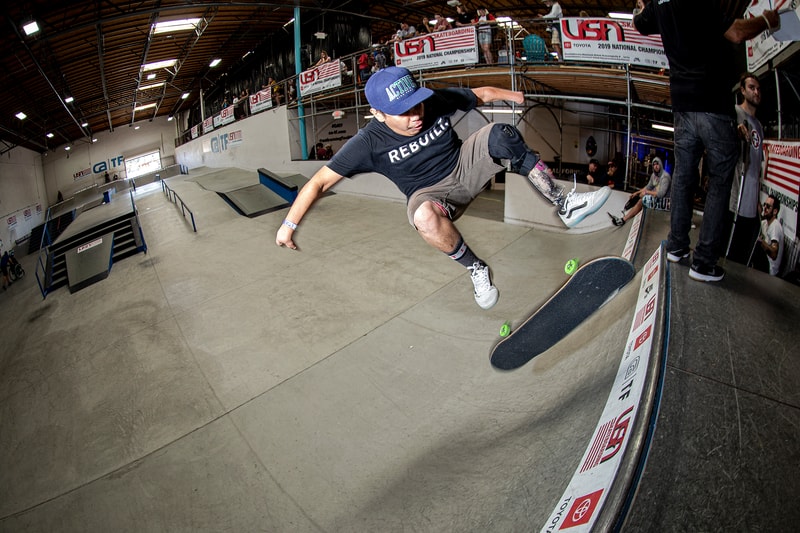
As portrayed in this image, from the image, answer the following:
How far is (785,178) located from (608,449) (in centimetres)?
268

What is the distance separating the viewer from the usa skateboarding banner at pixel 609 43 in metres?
5.58

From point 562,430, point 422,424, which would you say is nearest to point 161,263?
point 422,424

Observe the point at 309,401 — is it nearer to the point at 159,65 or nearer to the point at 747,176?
the point at 747,176

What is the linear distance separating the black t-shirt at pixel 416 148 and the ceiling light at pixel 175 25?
19168 mm

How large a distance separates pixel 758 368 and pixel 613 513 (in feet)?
4.00

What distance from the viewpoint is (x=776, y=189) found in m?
2.71

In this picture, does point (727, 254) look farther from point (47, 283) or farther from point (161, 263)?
point (47, 283)

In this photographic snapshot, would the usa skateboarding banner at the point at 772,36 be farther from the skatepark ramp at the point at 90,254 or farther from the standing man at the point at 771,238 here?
the skatepark ramp at the point at 90,254

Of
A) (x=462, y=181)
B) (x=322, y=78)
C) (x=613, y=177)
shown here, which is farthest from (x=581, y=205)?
(x=322, y=78)

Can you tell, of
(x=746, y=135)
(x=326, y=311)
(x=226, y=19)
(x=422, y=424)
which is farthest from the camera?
(x=226, y=19)

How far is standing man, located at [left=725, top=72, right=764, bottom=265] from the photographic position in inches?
114

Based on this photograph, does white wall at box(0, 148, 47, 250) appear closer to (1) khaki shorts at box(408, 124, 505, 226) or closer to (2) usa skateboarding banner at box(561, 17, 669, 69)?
(1) khaki shorts at box(408, 124, 505, 226)

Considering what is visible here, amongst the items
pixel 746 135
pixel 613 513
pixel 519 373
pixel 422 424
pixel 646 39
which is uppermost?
pixel 646 39

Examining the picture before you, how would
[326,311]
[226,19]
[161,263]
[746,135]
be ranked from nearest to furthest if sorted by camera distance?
[746,135] → [326,311] → [161,263] → [226,19]
